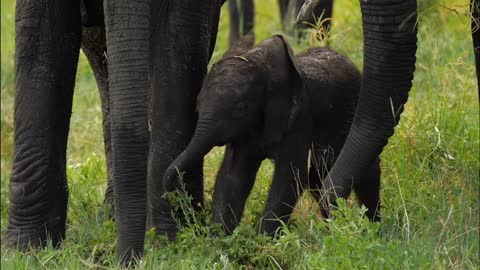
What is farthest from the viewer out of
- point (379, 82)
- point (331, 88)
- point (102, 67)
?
point (102, 67)

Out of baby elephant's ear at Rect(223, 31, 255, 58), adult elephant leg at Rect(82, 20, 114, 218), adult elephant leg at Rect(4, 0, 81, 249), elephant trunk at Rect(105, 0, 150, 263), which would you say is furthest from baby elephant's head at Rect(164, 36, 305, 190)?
adult elephant leg at Rect(82, 20, 114, 218)

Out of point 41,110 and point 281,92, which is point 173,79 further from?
point 41,110

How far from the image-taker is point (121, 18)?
16.4ft

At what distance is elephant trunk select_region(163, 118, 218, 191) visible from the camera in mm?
5461

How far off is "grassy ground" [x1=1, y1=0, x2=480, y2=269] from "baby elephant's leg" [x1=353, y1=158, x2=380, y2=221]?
0.26 feet

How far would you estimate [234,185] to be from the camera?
5906 mm

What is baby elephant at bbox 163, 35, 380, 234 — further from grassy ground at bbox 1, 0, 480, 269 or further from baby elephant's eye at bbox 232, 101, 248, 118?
grassy ground at bbox 1, 0, 480, 269

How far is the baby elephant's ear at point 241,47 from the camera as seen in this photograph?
5781 millimetres

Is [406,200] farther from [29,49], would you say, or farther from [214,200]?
[29,49]

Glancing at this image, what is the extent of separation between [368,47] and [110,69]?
3.43 ft

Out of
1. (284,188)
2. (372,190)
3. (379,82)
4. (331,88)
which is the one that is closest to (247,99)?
(284,188)

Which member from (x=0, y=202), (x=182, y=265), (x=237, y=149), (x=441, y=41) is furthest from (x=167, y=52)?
(x=441, y=41)

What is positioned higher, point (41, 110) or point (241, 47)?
point (241, 47)

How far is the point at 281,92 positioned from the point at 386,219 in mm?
898
